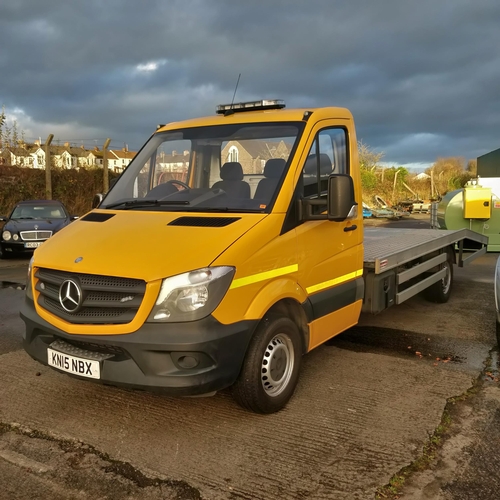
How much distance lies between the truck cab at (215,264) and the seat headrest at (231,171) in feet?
0.06

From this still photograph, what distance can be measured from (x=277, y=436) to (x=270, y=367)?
48 centimetres

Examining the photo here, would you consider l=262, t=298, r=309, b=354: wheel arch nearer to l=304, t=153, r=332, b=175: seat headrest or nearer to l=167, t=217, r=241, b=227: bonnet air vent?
l=167, t=217, r=241, b=227: bonnet air vent

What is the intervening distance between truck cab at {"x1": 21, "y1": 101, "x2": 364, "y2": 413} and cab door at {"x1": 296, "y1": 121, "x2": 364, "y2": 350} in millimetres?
17

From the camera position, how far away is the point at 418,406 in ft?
13.4

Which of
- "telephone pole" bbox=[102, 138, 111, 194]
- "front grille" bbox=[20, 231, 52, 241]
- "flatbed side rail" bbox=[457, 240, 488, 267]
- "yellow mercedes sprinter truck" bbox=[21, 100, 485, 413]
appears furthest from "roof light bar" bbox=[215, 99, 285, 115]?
"telephone pole" bbox=[102, 138, 111, 194]

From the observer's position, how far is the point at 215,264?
3.32m

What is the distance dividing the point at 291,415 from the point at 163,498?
131cm

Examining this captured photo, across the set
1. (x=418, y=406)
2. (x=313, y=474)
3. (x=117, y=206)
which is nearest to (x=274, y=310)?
(x=313, y=474)

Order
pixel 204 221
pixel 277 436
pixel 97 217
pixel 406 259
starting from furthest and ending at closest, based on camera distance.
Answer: pixel 406 259 < pixel 97 217 < pixel 204 221 < pixel 277 436

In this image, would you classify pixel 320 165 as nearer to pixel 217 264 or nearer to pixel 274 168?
pixel 274 168

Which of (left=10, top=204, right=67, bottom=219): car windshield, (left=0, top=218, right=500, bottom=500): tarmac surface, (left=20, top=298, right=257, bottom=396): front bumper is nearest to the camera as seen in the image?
(left=0, top=218, right=500, bottom=500): tarmac surface

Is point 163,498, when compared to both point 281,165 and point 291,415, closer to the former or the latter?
point 291,415

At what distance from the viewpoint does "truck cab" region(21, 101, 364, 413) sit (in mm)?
3287

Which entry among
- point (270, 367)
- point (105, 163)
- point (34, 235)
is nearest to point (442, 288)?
point (270, 367)
